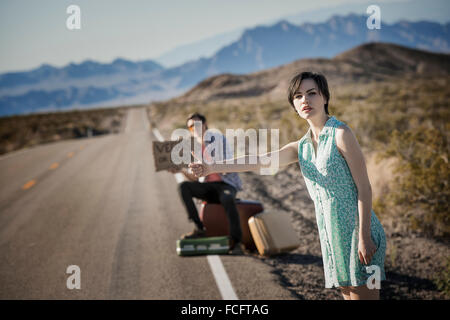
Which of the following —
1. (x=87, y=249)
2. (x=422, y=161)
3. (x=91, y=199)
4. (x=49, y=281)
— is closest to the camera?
(x=49, y=281)

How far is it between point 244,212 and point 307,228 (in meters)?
1.62

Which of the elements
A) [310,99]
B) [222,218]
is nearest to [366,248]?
[310,99]

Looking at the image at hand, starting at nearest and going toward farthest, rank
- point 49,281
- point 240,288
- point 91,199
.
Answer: point 240,288 → point 49,281 → point 91,199

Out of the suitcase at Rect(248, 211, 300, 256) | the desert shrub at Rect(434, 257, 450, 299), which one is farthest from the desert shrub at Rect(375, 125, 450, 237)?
the suitcase at Rect(248, 211, 300, 256)

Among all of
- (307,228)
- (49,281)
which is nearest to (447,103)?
(307,228)

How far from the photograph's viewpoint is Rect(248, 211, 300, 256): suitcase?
4273 millimetres

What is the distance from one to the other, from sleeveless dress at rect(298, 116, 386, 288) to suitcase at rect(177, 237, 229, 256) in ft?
7.36

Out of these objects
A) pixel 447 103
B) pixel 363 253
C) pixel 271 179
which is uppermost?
pixel 447 103

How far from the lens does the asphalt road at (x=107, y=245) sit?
4023 mm

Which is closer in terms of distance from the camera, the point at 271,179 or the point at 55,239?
the point at 55,239

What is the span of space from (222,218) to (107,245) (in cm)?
223

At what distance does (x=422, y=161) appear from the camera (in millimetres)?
5910

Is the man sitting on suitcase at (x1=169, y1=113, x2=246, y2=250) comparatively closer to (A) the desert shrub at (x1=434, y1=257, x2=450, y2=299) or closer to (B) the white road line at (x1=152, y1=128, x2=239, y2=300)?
(B) the white road line at (x1=152, y1=128, x2=239, y2=300)

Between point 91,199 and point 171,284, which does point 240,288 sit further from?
point 91,199
